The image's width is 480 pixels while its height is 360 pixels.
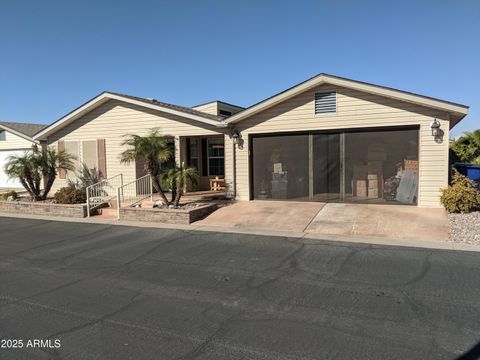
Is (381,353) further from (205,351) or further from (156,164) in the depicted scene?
(156,164)

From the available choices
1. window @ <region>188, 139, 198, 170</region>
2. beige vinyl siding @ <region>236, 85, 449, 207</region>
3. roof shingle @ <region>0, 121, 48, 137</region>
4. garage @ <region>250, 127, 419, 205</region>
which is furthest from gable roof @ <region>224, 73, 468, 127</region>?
roof shingle @ <region>0, 121, 48, 137</region>

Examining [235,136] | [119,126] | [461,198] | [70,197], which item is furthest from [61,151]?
[461,198]

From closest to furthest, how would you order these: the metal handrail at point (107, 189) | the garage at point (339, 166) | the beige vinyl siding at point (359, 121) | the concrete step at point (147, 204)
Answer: the beige vinyl siding at point (359, 121), the garage at point (339, 166), the concrete step at point (147, 204), the metal handrail at point (107, 189)

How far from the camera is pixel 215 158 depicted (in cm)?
1552

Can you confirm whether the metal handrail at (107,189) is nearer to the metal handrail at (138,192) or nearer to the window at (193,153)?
the metal handrail at (138,192)

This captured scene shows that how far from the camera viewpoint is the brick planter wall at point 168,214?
395 inches

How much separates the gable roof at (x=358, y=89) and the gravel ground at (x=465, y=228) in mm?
2815

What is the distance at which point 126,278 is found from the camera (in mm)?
5773

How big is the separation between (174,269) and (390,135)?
25.9ft

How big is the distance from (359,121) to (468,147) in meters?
13.3

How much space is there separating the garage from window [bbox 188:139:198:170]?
335 cm

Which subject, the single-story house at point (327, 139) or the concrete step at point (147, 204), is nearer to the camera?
the single-story house at point (327, 139)

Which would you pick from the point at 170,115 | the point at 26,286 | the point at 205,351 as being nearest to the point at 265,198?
the point at 170,115

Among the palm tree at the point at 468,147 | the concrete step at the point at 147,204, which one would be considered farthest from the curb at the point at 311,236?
the palm tree at the point at 468,147
